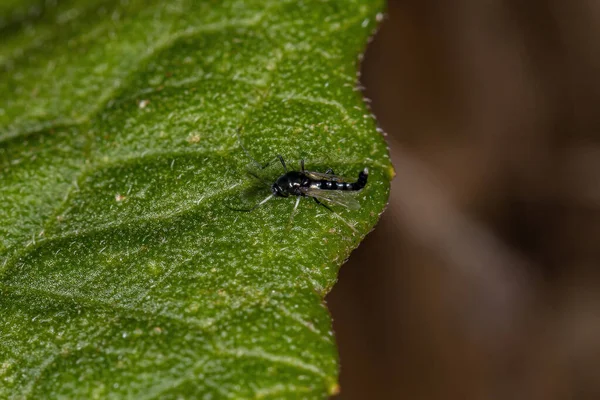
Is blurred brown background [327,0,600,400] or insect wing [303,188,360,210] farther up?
insect wing [303,188,360,210]

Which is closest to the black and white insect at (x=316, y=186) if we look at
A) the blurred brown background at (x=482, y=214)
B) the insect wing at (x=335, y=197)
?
the insect wing at (x=335, y=197)

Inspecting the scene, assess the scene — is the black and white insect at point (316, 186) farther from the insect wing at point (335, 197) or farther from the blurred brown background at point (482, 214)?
the blurred brown background at point (482, 214)

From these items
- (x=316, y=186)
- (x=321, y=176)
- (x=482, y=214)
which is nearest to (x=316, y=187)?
(x=316, y=186)

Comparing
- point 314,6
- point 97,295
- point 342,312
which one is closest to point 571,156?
point 342,312

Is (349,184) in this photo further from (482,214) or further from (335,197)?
(482,214)

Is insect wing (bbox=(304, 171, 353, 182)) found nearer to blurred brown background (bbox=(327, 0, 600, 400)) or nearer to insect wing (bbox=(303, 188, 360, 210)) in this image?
insect wing (bbox=(303, 188, 360, 210))

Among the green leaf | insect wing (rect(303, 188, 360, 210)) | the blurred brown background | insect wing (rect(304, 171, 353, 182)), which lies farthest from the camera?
the blurred brown background

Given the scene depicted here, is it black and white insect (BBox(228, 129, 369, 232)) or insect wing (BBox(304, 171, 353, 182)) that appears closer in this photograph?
black and white insect (BBox(228, 129, 369, 232))

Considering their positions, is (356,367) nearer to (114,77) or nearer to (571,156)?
(571,156)

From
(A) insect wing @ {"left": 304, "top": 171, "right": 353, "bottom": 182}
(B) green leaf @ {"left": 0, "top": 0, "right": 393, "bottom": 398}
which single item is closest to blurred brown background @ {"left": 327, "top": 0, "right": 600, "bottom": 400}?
(A) insect wing @ {"left": 304, "top": 171, "right": 353, "bottom": 182}
